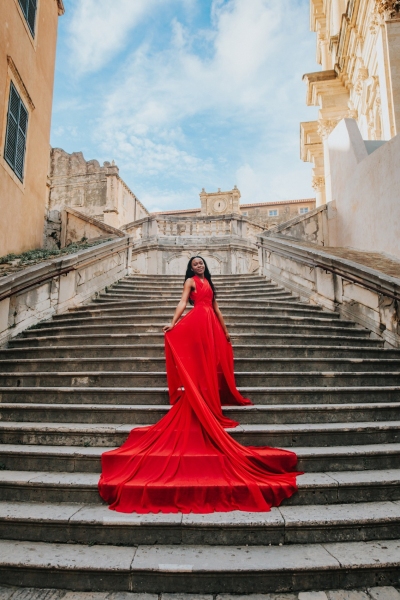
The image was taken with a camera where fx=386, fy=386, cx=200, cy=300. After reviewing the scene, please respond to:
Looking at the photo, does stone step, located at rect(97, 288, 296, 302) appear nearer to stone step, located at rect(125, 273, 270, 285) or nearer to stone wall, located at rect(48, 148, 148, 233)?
stone step, located at rect(125, 273, 270, 285)

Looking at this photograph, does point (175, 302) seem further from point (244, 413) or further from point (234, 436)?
point (234, 436)

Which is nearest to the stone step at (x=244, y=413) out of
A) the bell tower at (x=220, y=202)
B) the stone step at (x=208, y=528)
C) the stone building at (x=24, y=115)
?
the stone step at (x=208, y=528)

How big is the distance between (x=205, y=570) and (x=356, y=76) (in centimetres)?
1755

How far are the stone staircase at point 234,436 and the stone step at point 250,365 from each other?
1cm

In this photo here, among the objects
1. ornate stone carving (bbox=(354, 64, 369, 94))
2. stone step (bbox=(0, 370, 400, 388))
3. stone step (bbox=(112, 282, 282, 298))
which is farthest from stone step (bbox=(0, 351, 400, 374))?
ornate stone carving (bbox=(354, 64, 369, 94))

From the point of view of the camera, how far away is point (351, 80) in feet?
54.1

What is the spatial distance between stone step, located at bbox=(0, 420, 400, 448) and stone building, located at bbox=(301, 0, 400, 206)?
950 cm

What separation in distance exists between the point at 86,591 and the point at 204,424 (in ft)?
4.78

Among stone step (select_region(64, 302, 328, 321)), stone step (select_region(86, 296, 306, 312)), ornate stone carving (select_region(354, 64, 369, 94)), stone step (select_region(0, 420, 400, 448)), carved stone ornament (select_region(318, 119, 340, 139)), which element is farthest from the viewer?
carved stone ornament (select_region(318, 119, 340, 139))

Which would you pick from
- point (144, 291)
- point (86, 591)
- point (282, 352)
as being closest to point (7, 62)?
point (144, 291)

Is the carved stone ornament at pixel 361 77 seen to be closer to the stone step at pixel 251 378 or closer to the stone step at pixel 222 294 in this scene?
the stone step at pixel 222 294

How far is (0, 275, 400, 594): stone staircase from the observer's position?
2.52 m

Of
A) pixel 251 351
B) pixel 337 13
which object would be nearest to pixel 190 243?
pixel 251 351

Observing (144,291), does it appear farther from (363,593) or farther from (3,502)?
(363,593)
